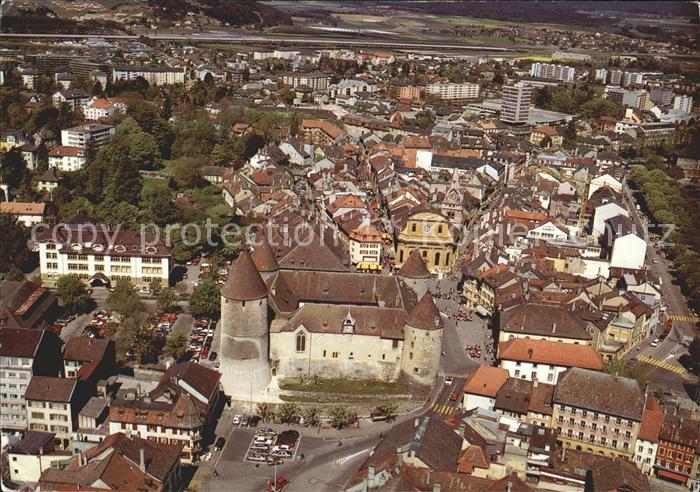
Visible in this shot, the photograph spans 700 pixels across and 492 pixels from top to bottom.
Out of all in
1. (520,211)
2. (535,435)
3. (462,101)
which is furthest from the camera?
(462,101)

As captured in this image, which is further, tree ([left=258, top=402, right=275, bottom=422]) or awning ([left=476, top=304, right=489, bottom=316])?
awning ([left=476, top=304, right=489, bottom=316])

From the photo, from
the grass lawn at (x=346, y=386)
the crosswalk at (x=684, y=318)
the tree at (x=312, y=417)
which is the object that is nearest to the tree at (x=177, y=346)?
the grass lawn at (x=346, y=386)

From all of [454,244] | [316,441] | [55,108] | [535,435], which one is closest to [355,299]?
[316,441]

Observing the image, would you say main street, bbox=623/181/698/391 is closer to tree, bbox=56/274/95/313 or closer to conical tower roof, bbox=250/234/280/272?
conical tower roof, bbox=250/234/280/272

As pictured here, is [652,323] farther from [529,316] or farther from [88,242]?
[88,242]

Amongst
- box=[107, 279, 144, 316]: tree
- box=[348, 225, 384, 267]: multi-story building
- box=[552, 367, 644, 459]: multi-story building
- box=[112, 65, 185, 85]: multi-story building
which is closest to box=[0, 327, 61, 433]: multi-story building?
box=[107, 279, 144, 316]: tree

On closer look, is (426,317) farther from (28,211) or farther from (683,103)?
(683,103)
